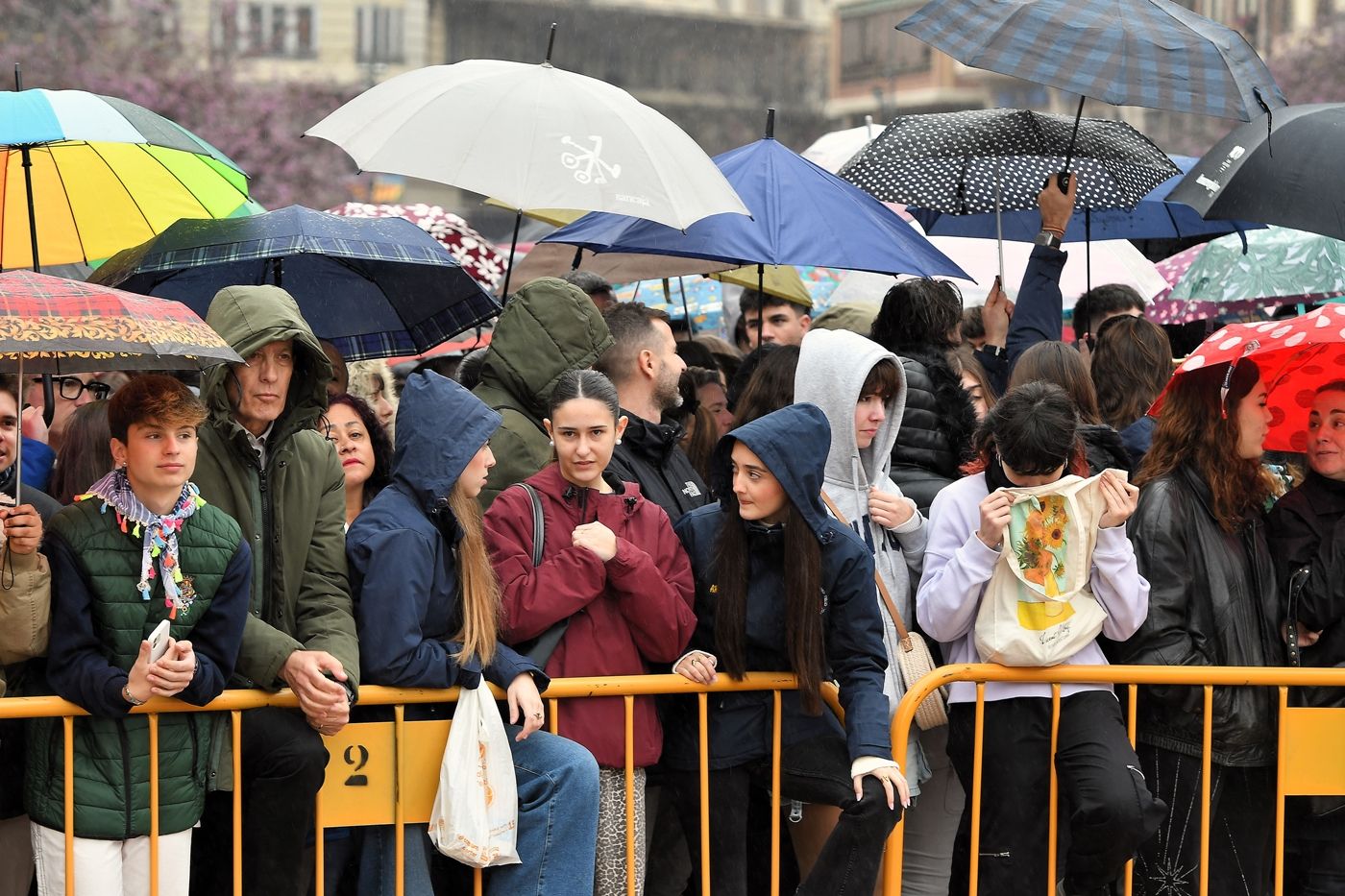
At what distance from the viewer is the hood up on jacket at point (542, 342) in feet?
19.5

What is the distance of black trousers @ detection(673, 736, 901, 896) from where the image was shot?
504 centimetres

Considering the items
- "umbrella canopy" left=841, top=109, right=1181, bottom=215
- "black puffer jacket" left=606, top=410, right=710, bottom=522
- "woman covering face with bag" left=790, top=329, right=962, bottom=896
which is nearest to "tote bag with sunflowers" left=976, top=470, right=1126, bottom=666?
"woman covering face with bag" left=790, top=329, right=962, bottom=896

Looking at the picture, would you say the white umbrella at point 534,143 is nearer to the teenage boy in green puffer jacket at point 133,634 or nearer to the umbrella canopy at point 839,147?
the teenage boy in green puffer jacket at point 133,634

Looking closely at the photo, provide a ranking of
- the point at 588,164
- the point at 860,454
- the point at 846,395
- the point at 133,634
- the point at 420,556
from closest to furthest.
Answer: the point at 133,634 → the point at 420,556 → the point at 846,395 → the point at 860,454 → the point at 588,164

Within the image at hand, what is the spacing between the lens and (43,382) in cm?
637

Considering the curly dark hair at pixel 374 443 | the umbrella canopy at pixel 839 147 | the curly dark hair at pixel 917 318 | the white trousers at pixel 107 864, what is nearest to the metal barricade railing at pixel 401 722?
the white trousers at pixel 107 864

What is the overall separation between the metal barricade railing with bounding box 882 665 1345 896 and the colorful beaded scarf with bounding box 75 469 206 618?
218 cm

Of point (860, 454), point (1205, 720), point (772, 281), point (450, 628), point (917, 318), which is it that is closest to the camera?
point (450, 628)

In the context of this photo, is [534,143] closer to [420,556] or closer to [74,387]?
[420,556]

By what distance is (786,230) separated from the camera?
6.91 m

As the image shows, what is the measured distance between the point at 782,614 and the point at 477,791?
1068mm

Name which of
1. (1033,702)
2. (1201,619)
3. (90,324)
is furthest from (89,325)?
(1201,619)

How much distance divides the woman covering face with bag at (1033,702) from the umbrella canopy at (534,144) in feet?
4.49

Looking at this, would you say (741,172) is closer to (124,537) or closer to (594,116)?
(594,116)
